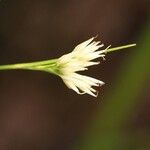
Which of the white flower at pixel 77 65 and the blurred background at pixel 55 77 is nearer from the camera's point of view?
the white flower at pixel 77 65

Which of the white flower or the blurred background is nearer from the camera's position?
the white flower

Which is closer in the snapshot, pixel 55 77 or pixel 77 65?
pixel 77 65

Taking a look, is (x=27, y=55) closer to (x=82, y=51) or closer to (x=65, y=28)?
(x=65, y=28)

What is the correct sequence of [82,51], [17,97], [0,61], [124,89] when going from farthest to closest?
[17,97] < [0,61] < [124,89] < [82,51]

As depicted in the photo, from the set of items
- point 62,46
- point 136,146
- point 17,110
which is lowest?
point 136,146

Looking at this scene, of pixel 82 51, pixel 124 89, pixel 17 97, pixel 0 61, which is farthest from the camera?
pixel 17 97

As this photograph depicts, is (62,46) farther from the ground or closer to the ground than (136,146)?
farther from the ground

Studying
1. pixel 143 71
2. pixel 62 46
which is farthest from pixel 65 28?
pixel 143 71

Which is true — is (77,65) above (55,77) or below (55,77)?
above
